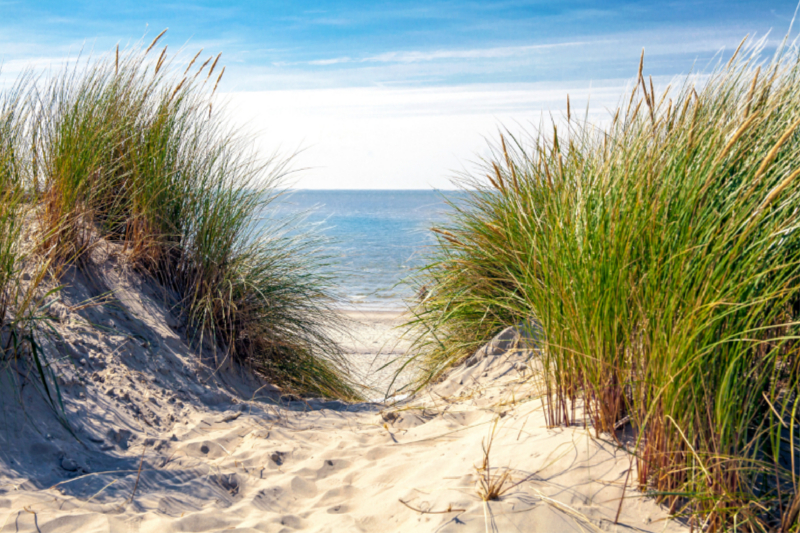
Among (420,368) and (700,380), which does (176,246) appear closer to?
(420,368)

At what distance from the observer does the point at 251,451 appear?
2684mm

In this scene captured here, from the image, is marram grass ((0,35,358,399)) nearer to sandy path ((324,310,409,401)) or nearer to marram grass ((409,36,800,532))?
sandy path ((324,310,409,401))

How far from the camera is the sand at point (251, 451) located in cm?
189

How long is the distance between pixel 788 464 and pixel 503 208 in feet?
7.50

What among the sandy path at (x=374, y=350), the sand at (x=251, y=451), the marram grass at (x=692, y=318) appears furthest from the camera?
the sandy path at (x=374, y=350)

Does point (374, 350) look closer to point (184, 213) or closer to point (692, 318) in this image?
point (184, 213)

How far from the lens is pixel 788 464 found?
192 cm

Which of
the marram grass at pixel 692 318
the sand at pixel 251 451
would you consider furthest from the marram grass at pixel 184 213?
the marram grass at pixel 692 318

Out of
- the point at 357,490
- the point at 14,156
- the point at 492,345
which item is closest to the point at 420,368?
the point at 492,345

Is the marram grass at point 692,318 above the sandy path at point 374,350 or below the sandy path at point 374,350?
above

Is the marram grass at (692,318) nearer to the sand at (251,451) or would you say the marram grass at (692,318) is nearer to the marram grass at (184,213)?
the sand at (251,451)

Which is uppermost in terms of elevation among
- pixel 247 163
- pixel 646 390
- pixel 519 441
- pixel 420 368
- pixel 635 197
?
pixel 247 163

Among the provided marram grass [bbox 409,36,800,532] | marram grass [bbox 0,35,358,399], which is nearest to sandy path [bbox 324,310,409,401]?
marram grass [bbox 0,35,358,399]

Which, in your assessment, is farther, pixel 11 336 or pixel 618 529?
pixel 11 336
